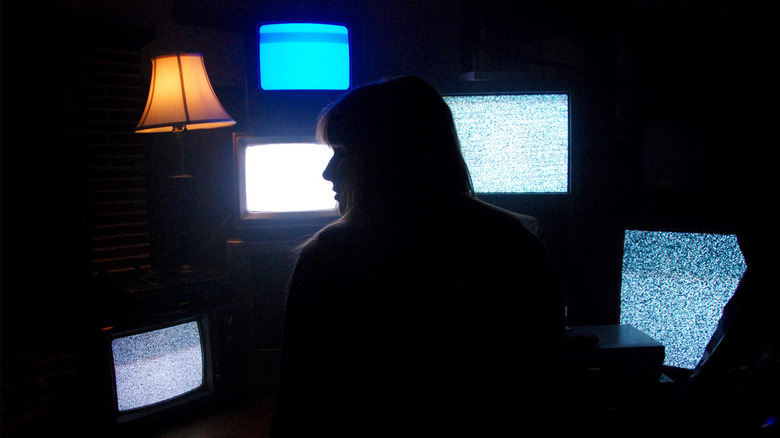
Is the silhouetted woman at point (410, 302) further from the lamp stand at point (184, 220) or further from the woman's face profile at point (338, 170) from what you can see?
the lamp stand at point (184, 220)

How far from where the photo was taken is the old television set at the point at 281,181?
1854 millimetres

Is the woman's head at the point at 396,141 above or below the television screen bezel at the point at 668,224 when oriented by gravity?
above

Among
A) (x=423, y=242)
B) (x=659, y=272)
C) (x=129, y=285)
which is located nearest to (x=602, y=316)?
(x=659, y=272)

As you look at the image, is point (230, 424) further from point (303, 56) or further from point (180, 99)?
point (303, 56)

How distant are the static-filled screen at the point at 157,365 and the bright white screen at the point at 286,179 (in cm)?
48

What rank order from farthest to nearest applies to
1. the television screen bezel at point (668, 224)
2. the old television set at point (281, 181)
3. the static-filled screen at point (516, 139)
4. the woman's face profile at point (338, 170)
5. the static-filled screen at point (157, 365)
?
the old television set at point (281, 181)
the static-filled screen at point (516, 139)
the static-filled screen at point (157, 365)
the television screen bezel at point (668, 224)
the woman's face profile at point (338, 170)

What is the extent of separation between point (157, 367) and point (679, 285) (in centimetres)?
159

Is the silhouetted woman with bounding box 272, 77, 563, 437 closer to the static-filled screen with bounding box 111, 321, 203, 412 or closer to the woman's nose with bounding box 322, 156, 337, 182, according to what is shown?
the woman's nose with bounding box 322, 156, 337, 182

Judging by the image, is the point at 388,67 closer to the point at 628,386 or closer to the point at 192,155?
the point at 192,155

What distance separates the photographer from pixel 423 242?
84 cm

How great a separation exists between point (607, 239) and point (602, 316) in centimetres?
25

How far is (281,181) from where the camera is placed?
1906mm

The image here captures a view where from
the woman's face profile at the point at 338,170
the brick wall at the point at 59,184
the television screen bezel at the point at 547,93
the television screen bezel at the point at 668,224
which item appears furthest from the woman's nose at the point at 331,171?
the brick wall at the point at 59,184

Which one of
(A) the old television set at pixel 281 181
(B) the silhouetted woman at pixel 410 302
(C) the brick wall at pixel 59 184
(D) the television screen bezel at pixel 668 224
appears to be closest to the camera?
(B) the silhouetted woman at pixel 410 302
